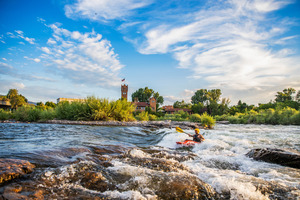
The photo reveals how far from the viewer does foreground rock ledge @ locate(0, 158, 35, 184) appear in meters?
2.20

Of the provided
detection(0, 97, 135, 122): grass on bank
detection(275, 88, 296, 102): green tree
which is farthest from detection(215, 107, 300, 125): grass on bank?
detection(275, 88, 296, 102): green tree

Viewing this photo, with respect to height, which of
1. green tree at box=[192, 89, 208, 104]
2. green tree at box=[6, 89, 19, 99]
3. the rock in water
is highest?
green tree at box=[192, 89, 208, 104]

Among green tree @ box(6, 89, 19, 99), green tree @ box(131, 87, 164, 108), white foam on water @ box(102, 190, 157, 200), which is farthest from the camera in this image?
green tree @ box(131, 87, 164, 108)

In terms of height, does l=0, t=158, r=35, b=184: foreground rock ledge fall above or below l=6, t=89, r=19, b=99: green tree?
below

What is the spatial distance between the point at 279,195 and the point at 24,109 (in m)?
20.7

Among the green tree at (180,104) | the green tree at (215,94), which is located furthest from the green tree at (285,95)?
the green tree at (180,104)

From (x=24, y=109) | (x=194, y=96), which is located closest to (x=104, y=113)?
(x=24, y=109)

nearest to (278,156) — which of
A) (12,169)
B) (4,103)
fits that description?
(12,169)

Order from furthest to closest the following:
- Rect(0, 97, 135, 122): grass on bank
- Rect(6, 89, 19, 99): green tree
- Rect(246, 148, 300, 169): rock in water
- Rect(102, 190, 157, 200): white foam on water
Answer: Rect(6, 89, 19, 99): green tree, Rect(0, 97, 135, 122): grass on bank, Rect(246, 148, 300, 169): rock in water, Rect(102, 190, 157, 200): white foam on water

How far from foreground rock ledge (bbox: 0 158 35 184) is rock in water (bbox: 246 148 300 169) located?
5089 mm

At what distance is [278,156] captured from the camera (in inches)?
168

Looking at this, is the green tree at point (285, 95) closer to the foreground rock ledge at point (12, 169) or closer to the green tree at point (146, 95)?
the green tree at point (146, 95)

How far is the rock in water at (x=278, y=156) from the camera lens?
4.02m

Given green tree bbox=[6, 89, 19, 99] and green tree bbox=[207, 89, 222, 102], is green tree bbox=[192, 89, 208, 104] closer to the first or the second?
green tree bbox=[207, 89, 222, 102]
